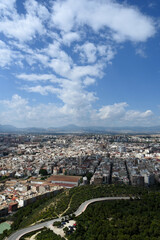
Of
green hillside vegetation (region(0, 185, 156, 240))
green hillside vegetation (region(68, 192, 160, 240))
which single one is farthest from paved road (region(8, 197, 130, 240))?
green hillside vegetation (region(68, 192, 160, 240))

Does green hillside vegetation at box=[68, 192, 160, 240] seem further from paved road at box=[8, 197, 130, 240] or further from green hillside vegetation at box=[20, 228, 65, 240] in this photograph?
green hillside vegetation at box=[20, 228, 65, 240]

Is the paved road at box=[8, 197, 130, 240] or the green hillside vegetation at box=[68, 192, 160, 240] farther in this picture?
the paved road at box=[8, 197, 130, 240]

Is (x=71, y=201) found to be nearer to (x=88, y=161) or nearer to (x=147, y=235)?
(x=147, y=235)

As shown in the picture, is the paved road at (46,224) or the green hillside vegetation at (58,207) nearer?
the paved road at (46,224)

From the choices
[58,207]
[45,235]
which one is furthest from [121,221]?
[58,207]

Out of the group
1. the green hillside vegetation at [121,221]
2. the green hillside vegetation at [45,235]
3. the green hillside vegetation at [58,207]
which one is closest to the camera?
the green hillside vegetation at [121,221]

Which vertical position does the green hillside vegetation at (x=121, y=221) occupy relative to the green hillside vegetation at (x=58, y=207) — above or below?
above

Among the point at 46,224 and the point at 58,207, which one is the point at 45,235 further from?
the point at 58,207

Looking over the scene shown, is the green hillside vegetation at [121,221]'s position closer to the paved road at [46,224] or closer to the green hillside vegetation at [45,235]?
the paved road at [46,224]

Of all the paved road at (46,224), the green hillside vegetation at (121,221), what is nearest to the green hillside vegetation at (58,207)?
the paved road at (46,224)

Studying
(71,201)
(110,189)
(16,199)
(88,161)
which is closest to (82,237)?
(71,201)
